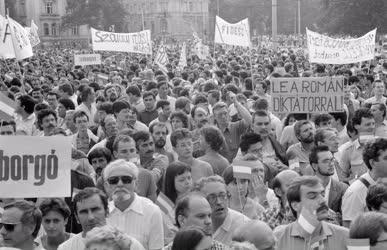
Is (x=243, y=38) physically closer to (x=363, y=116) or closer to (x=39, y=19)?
(x=363, y=116)

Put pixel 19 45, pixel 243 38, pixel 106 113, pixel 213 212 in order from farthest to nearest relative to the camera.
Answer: pixel 243 38 < pixel 19 45 < pixel 106 113 < pixel 213 212

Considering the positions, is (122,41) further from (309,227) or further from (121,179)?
(309,227)

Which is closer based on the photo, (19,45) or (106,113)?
(106,113)

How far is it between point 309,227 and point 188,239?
107 cm

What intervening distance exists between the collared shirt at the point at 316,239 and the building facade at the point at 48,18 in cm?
10237

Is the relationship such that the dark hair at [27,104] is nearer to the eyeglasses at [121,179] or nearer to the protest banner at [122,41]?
the eyeglasses at [121,179]

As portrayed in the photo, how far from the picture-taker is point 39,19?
10894 cm

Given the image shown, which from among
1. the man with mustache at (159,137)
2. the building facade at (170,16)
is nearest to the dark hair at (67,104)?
the man with mustache at (159,137)

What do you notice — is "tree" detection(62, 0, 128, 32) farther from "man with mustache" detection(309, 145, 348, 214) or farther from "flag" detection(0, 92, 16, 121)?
"man with mustache" detection(309, 145, 348, 214)

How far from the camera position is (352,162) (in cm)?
923

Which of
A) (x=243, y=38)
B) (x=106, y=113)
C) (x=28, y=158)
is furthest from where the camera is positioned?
(x=243, y=38)

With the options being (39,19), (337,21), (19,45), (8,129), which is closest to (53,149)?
(8,129)

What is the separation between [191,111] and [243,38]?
1135cm

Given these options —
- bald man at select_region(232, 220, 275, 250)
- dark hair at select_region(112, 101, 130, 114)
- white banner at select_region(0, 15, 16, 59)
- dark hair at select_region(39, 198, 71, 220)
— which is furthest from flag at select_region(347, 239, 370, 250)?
white banner at select_region(0, 15, 16, 59)
